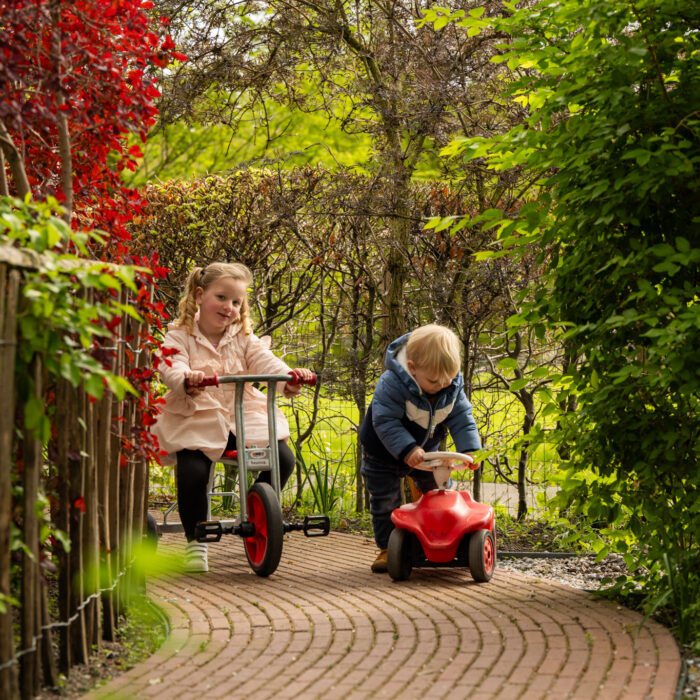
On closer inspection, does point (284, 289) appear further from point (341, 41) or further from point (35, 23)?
point (35, 23)

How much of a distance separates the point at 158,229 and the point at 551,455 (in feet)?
11.2

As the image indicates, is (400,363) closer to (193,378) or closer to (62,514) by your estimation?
(193,378)

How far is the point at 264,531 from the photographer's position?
526cm

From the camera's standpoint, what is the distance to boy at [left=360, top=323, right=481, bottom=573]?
522 cm

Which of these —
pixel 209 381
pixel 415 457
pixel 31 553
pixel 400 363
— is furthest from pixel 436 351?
pixel 31 553

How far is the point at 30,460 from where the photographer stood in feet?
9.95

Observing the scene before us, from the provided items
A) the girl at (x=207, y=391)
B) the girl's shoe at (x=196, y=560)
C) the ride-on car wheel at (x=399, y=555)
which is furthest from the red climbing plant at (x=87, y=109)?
the ride-on car wheel at (x=399, y=555)

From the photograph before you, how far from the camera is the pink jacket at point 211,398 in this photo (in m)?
5.54

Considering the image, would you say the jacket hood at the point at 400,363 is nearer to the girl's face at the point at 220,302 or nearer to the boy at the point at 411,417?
the boy at the point at 411,417

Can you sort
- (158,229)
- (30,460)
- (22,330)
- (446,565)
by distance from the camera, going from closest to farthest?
(22,330), (30,460), (446,565), (158,229)

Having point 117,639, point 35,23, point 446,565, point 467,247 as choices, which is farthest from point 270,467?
point 35,23

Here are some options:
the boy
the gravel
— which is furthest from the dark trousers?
the gravel

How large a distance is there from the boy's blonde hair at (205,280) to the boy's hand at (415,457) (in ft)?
4.57

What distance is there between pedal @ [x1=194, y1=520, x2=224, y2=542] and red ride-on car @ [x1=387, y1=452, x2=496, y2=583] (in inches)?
36.4
